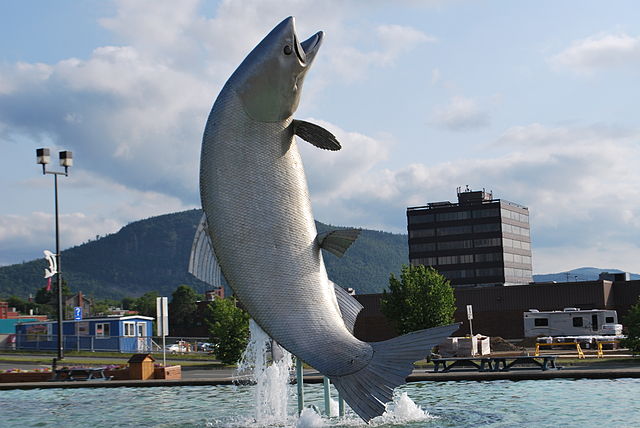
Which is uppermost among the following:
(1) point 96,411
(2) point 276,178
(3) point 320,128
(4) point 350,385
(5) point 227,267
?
(3) point 320,128

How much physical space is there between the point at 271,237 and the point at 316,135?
4.66 feet

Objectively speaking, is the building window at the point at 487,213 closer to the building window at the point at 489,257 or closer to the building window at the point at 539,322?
the building window at the point at 489,257

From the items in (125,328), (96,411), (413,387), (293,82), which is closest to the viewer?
(293,82)

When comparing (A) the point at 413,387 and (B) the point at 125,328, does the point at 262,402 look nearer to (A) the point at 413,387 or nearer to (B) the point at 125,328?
(A) the point at 413,387

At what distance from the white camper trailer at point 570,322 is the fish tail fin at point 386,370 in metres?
46.0

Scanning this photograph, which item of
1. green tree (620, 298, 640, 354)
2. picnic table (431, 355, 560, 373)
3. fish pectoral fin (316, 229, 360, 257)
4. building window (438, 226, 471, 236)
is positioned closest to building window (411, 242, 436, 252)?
building window (438, 226, 471, 236)

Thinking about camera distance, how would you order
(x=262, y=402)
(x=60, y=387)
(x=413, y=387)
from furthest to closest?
(x=60, y=387), (x=413, y=387), (x=262, y=402)

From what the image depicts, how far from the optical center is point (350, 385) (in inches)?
384

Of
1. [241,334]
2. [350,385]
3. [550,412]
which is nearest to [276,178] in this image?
[350,385]

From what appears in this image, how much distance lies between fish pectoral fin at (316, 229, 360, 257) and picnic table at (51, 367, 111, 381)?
18.1 meters

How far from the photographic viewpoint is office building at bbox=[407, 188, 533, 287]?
5315 inches

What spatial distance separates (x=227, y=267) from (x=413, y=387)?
12.3 metres

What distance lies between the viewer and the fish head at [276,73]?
9.59 metres

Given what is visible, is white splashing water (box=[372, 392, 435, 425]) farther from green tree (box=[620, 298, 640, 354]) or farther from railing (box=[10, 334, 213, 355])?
railing (box=[10, 334, 213, 355])
